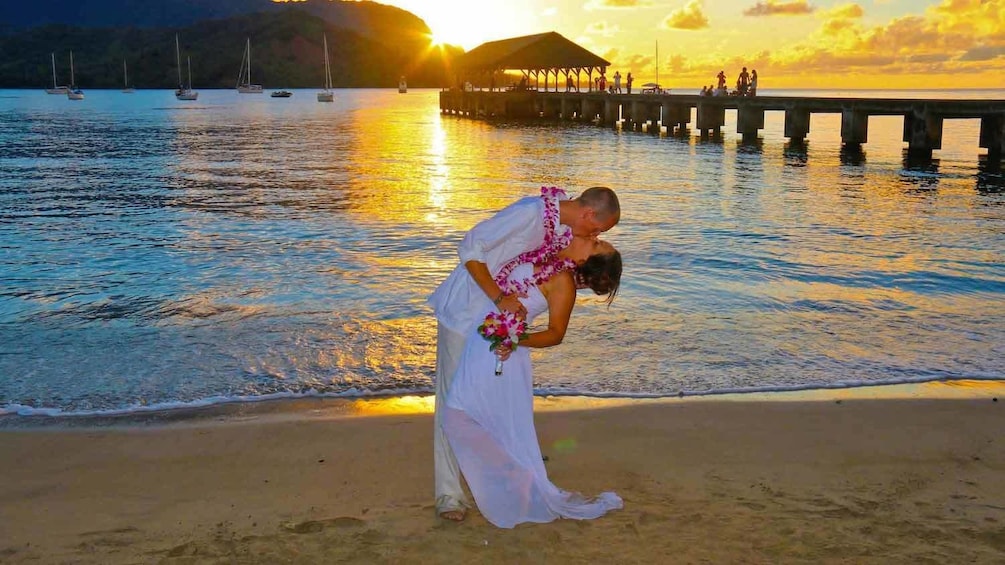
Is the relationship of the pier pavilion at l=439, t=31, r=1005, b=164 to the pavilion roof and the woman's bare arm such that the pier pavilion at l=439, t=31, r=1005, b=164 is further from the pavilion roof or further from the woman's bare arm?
the woman's bare arm

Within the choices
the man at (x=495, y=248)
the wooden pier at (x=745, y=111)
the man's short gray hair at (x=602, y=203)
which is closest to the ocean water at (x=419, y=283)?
the man at (x=495, y=248)

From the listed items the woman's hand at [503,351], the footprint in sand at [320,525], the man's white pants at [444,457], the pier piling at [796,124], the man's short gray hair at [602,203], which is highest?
the pier piling at [796,124]

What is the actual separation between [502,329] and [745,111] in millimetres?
42316

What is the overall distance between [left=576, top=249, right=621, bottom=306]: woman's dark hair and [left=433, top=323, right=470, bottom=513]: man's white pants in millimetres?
779

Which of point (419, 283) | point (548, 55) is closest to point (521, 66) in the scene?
point (548, 55)

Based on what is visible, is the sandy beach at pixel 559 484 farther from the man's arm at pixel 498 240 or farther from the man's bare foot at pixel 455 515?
the man's arm at pixel 498 240

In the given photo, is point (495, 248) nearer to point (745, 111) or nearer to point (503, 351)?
point (503, 351)

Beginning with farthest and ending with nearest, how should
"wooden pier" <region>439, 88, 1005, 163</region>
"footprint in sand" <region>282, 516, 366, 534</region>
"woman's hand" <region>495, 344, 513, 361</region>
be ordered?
1. "wooden pier" <region>439, 88, 1005, 163</region>
2. "footprint in sand" <region>282, 516, 366, 534</region>
3. "woman's hand" <region>495, 344, 513, 361</region>

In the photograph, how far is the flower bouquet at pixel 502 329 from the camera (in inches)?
149

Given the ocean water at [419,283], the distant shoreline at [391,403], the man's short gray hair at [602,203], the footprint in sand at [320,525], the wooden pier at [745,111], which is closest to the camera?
the man's short gray hair at [602,203]

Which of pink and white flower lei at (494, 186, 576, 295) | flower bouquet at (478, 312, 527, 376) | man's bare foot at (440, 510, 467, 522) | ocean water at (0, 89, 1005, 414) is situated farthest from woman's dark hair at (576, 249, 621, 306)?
ocean water at (0, 89, 1005, 414)

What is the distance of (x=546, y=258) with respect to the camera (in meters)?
3.88

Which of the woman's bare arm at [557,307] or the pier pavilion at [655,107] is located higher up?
the pier pavilion at [655,107]

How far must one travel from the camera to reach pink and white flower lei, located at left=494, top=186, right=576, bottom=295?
12.5ft
